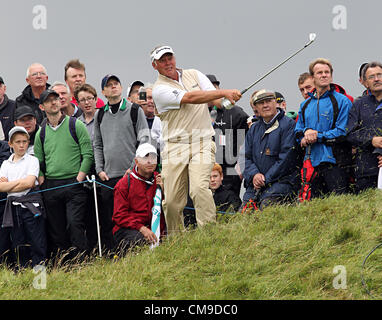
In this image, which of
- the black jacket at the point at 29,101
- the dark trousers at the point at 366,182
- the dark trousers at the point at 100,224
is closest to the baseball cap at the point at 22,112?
the black jacket at the point at 29,101

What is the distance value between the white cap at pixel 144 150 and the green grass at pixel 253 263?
1.50 m

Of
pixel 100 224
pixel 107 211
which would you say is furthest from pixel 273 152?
pixel 100 224

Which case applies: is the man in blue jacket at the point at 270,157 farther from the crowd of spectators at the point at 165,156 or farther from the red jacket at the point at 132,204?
the red jacket at the point at 132,204

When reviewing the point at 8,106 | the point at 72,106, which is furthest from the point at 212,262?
the point at 8,106

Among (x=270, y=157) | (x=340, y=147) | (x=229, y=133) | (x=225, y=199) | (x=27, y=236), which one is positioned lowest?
(x=27, y=236)

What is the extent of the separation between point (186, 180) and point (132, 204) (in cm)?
99

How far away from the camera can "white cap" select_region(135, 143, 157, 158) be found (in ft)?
35.6

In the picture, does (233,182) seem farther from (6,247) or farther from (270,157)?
(6,247)

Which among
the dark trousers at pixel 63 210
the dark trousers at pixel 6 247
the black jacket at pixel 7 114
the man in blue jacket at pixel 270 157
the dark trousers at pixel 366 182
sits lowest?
the dark trousers at pixel 6 247

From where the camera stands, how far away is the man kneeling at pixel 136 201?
1070cm

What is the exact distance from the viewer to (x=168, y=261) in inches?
368

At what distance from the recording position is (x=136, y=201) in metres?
10.8

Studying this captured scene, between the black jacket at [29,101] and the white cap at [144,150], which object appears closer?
the white cap at [144,150]

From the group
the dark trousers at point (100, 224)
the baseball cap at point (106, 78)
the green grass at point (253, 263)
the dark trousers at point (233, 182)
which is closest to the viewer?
the green grass at point (253, 263)
